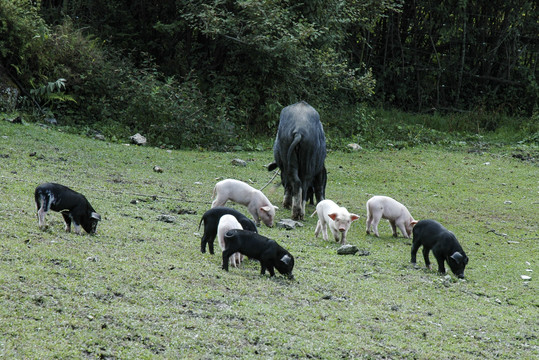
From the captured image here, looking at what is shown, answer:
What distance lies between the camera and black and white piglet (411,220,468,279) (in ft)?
26.1

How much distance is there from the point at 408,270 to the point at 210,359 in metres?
4.06

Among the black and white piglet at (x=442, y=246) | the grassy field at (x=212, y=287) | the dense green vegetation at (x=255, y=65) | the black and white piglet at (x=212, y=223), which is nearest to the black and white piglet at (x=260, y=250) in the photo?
the grassy field at (x=212, y=287)

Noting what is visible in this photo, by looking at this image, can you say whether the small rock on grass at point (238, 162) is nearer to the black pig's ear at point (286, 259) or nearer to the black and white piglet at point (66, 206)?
the black and white piglet at point (66, 206)

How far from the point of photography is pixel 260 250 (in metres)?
7.03

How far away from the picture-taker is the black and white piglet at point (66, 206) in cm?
721

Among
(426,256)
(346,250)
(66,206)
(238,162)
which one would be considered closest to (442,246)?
(426,256)

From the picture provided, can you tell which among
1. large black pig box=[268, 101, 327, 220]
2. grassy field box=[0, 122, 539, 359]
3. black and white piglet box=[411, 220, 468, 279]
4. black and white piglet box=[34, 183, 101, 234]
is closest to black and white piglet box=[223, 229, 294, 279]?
grassy field box=[0, 122, 539, 359]

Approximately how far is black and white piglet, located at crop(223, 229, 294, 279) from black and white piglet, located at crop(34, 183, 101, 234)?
168cm

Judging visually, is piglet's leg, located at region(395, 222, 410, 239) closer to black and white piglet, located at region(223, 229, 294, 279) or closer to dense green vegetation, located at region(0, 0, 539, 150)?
black and white piglet, located at region(223, 229, 294, 279)

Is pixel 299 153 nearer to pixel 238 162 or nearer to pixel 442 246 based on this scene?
pixel 442 246

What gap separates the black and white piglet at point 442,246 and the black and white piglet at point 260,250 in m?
2.07

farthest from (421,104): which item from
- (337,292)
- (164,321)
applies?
(164,321)

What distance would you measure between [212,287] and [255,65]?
44.8ft

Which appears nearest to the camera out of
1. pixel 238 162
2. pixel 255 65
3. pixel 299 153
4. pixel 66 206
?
pixel 66 206
